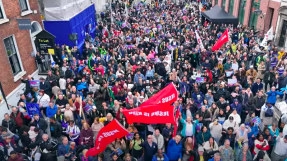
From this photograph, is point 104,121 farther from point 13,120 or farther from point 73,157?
point 13,120

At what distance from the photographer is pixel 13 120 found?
8188 mm

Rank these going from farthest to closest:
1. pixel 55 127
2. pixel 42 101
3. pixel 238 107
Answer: pixel 42 101, pixel 238 107, pixel 55 127

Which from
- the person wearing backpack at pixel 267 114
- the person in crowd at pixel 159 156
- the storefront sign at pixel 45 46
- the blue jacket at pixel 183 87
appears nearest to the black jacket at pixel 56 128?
the person in crowd at pixel 159 156

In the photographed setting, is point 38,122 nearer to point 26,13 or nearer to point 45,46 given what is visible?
point 45,46

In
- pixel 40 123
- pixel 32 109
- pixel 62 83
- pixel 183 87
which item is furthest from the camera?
pixel 62 83

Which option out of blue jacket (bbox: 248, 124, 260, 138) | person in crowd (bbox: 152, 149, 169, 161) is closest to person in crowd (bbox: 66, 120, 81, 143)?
person in crowd (bbox: 152, 149, 169, 161)

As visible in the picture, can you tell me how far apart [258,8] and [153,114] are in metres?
20.2

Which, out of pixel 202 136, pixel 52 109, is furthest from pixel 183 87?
pixel 52 109

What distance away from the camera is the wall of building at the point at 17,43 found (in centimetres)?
1066

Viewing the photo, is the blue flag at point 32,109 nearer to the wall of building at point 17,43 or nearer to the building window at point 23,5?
the wall of building at point 17,43

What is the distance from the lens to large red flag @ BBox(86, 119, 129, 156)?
6.32 meters

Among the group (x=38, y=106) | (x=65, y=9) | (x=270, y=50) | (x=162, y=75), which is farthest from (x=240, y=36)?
(x=38, y=106)

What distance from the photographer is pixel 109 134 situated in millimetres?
6469

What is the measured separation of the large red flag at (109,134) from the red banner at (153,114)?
656 mm
